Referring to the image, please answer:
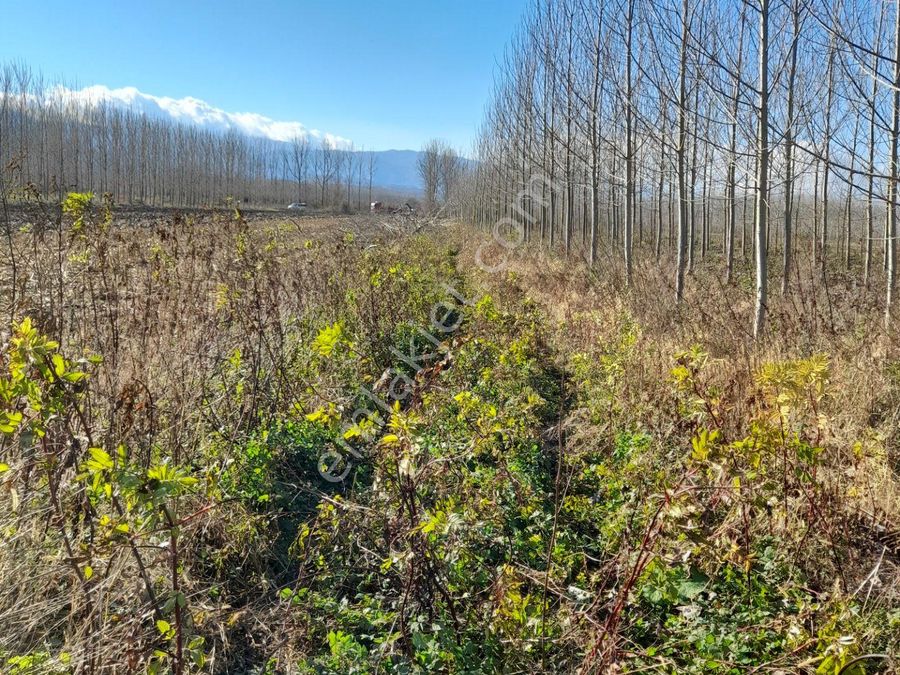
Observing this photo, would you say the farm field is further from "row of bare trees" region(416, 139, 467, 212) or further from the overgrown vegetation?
"row of bare trees" region(416, 139, 467, 212)

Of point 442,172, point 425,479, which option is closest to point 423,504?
point 425,479

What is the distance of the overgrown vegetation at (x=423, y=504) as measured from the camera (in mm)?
1769

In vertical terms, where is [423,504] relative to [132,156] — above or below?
below

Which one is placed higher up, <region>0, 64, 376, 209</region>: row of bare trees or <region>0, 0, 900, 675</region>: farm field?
<region>0, 64, 376, 209</region>: row of bare trees

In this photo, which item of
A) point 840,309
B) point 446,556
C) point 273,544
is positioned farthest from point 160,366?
point 840,309

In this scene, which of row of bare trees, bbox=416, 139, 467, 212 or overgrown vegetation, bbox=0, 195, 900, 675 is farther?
row of bare trees, bbox=416, 139, 467, 212

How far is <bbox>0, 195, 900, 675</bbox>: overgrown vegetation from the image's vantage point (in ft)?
5.80

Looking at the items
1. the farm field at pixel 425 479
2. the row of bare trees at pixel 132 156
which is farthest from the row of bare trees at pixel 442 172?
the farm field at pixel 425 479

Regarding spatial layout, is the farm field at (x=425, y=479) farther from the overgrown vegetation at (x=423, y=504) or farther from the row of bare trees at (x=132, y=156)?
the row of bare trees at (x=132, y=156)

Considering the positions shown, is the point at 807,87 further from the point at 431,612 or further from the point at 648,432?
the point at 431,612

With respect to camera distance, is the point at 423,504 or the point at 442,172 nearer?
the point at 423,504

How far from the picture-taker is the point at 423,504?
8.99 feet

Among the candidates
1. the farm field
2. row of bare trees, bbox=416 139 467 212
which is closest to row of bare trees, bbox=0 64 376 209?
row of bare trees, bbox=416 139 467 212

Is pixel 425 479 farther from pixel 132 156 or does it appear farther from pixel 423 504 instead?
pixel 132 156
